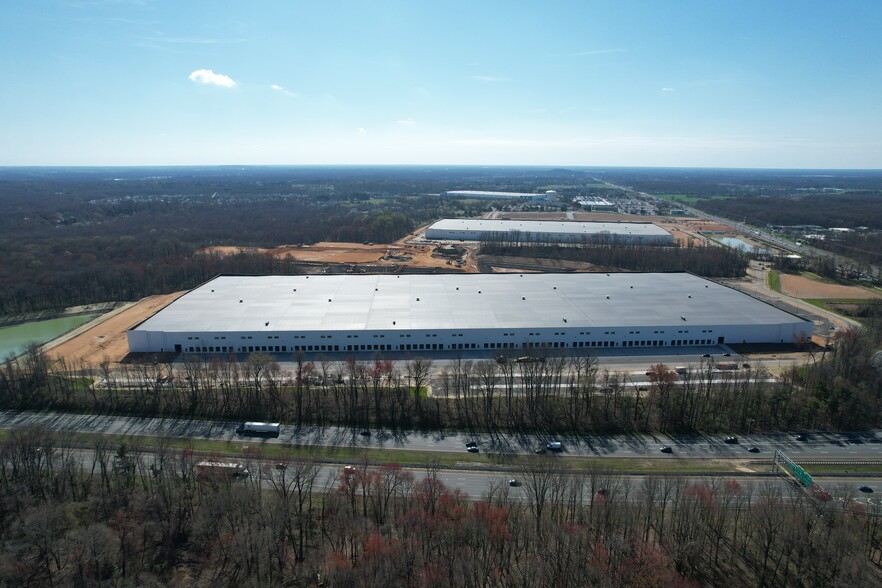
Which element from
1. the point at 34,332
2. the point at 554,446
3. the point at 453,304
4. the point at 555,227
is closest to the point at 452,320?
the point at 453,304

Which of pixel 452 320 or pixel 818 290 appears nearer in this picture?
pixel 452 320

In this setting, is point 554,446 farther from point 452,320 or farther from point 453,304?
point 453,304

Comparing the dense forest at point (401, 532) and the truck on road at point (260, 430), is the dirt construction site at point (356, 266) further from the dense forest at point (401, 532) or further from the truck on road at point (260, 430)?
the dense forest at point (401, 532)

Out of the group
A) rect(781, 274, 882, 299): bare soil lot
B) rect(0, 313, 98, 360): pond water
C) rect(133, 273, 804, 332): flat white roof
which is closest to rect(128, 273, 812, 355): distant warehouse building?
rect(133, 273, 804, 332): flat white roof

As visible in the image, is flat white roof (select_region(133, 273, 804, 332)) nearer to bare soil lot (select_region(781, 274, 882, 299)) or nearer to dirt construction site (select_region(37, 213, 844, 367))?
dirt construction site (select_region(37, 213, 844, 367))

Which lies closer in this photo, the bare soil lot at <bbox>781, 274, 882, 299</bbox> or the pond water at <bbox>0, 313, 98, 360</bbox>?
the pond water at <bbox>0, 313, 98, 360</bbox>

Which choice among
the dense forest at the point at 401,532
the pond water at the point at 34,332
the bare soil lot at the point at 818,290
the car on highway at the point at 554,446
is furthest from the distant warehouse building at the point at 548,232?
the dense forest at the point at 401,532

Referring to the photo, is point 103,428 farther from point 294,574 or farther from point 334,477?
point 294,574
